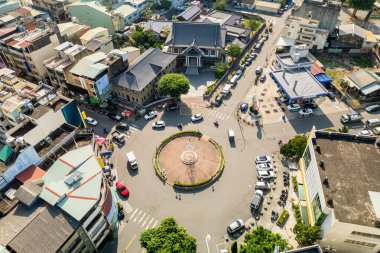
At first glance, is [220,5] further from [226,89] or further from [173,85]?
[173,85]

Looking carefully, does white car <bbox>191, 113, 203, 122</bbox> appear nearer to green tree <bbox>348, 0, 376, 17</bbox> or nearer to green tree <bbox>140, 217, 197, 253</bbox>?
green tree <bbox>140, 217, 197, 253</bbox>

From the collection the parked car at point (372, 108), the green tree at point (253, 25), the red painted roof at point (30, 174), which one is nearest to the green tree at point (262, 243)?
the red painted roof at point (30, 174)

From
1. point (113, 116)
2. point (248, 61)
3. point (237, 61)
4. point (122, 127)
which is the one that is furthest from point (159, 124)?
point (248, 61)

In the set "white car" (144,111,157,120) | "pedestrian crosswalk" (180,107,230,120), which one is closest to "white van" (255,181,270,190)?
"pedestrian crosswalk" (180,107,230,120)

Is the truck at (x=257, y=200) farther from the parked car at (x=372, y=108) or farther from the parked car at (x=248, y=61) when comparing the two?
the parked car at (x=248, y=61)

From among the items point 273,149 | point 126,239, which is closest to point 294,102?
point 273,149

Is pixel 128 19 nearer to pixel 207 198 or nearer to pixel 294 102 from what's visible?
pixel 294 102
